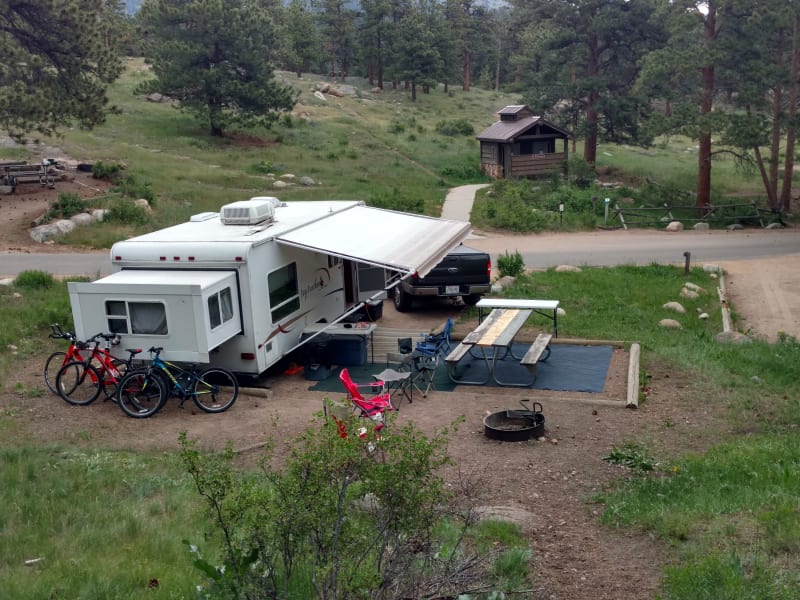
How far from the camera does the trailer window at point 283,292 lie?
1267 cm

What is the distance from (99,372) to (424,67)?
55.7 m

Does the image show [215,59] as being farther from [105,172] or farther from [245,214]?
[245,214]

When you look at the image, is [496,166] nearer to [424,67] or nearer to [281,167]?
[281,167]

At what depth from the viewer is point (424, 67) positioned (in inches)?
2510

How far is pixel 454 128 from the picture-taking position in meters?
51.4

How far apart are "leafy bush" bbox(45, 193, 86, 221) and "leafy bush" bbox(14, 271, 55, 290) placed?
6.76m

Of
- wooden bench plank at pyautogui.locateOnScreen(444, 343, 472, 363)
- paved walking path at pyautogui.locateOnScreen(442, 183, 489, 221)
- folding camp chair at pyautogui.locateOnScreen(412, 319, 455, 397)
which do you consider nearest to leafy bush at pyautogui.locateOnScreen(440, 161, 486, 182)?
paved walking path at pyautogui.locateOnScreen(442, 183, 489, 221)

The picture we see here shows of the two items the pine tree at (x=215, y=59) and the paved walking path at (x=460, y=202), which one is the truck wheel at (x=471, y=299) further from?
the pine tree at (x=215, y=59)

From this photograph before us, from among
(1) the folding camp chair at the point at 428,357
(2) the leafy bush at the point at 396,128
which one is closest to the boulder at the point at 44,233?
(1) the folding camp chair at the point at 428,357

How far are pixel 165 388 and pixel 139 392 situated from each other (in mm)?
401

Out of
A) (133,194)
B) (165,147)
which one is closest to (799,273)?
(133,194)

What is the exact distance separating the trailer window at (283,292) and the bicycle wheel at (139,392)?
81.7 inches

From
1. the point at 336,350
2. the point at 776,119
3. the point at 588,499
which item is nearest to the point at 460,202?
the point at 776,119

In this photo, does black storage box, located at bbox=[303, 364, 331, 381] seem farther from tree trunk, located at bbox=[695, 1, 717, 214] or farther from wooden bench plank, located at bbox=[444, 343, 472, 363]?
tree trunk, located at bbox=[695, 1, 717, 214]
